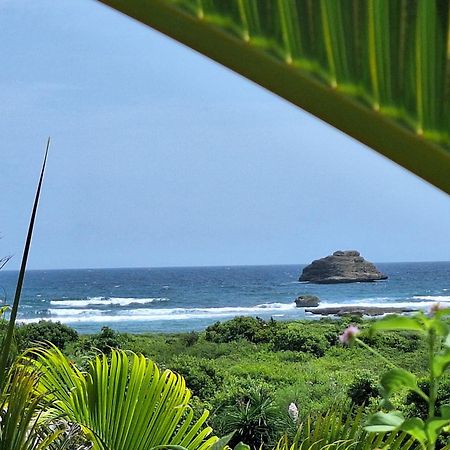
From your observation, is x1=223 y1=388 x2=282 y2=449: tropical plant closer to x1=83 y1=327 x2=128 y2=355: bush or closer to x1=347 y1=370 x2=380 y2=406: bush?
x1=347 y1=370 x2=380 y2=406: bush

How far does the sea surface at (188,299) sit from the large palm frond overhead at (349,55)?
20.7m

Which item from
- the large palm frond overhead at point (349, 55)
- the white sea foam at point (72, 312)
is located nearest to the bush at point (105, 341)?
the large palm frond overhead at point (349, 55)

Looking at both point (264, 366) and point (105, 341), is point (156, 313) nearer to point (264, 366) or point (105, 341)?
point (105, 341)

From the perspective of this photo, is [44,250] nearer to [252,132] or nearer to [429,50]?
[252,132]

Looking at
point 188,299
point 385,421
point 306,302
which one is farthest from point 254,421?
point 188,299

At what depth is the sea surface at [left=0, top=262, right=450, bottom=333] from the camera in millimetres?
22438

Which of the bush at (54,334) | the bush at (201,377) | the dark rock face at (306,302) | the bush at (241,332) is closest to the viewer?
the bush at (201,377)

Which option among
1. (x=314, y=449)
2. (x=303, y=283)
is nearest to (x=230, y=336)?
(x=314, y=449)

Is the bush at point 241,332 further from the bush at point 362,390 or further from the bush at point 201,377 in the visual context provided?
the bush at point 362,390

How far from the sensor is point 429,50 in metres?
0.21

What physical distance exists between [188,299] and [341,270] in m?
6.36

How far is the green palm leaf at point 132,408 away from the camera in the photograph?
1.60 metres

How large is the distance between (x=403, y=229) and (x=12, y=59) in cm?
2677

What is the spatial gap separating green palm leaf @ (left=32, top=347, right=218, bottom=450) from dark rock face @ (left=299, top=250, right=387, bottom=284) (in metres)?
27.3
